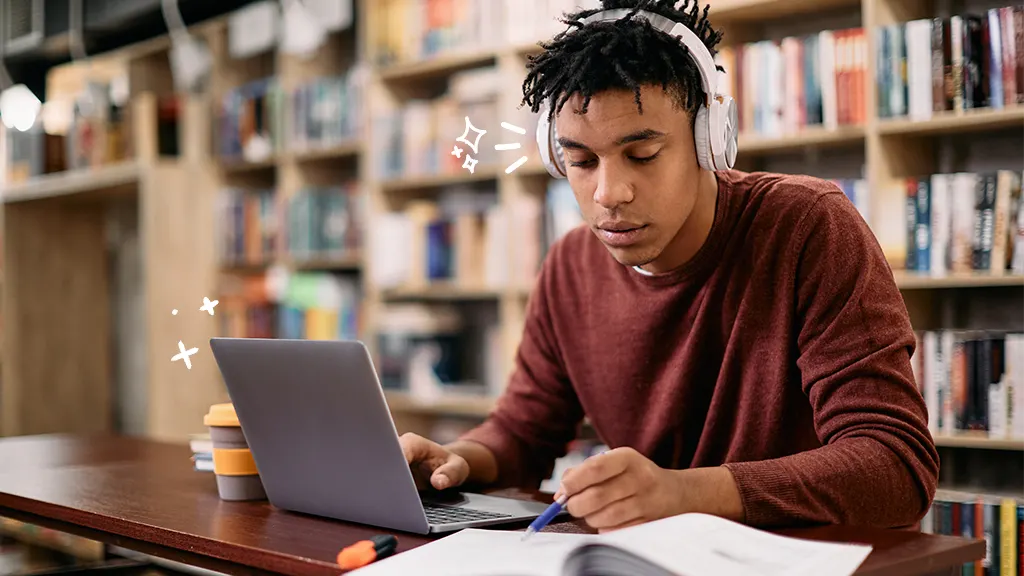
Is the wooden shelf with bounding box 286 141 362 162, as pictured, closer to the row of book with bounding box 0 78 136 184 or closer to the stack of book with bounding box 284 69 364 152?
the stack of book with bounding box 284 69 364 152

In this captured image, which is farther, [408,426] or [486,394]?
[408,426]

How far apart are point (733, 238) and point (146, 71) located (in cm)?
350

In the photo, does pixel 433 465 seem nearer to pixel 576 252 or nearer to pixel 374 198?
pixel 576 252

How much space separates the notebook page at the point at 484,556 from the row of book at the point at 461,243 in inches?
80.3

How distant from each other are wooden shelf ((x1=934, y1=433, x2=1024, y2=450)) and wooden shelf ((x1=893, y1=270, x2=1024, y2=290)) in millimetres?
316

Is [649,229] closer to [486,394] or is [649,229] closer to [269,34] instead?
[486,394]

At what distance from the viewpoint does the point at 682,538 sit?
961 millimetres

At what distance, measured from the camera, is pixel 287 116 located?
387cm

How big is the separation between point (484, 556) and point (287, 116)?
3098 mm

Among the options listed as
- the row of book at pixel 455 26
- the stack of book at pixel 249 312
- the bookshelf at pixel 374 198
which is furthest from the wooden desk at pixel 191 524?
the stack of book at pixel 249 312

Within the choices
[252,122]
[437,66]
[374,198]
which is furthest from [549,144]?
[252,122]

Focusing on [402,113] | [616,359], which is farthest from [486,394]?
[616,359]

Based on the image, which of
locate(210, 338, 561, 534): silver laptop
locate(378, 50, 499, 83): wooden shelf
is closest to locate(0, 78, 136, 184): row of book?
locate(378, 50, 499, 83): wooden shelf

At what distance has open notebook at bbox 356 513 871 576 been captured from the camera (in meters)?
0.90
